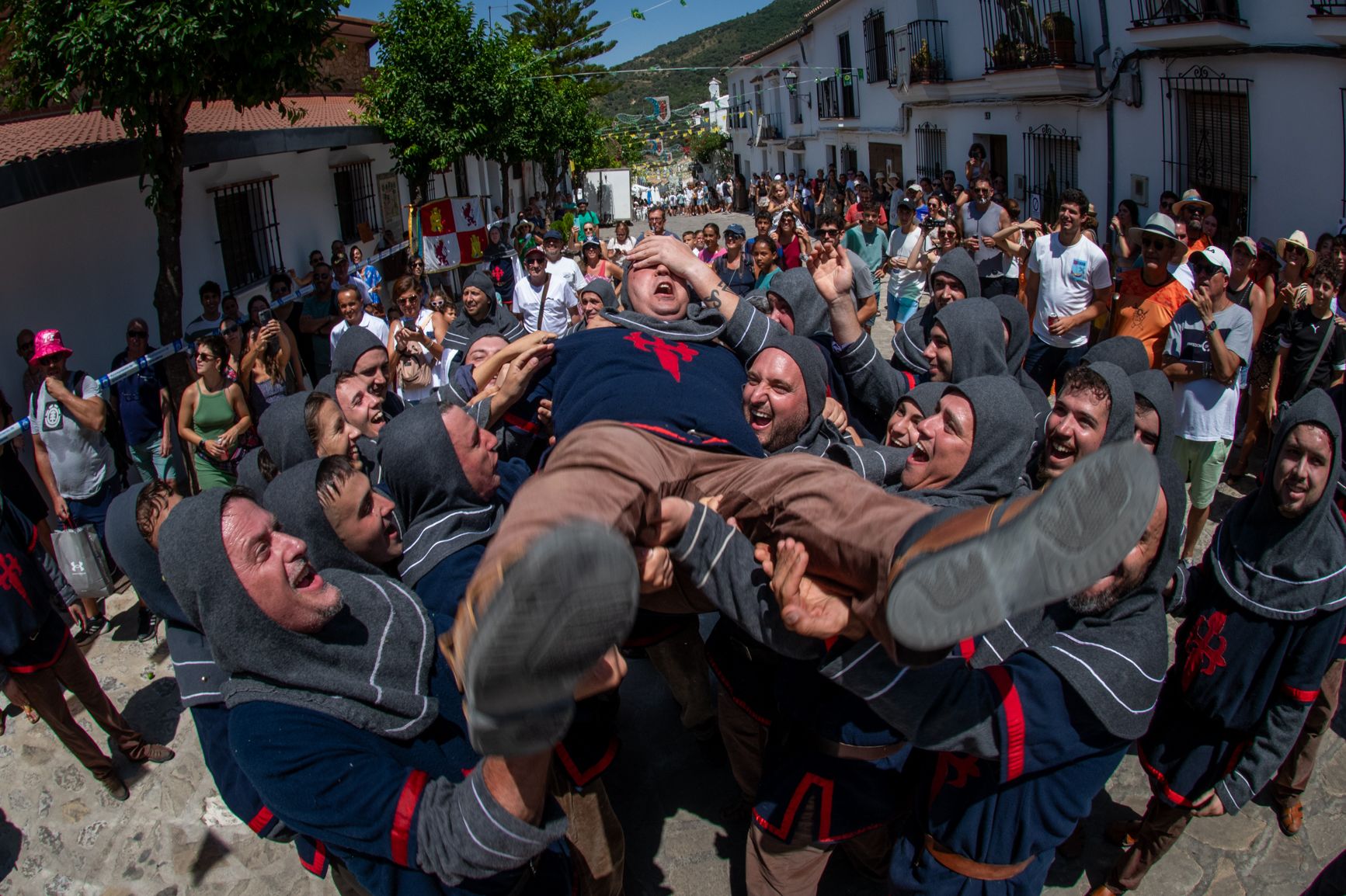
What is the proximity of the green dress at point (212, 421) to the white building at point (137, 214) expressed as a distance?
1.90m

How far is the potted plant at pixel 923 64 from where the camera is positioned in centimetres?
1753

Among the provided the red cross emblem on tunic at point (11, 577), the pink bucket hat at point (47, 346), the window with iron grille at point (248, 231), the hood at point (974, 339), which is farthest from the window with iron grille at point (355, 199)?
the hood at point (974, 339)

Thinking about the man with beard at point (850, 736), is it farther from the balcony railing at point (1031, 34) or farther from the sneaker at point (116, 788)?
the balcony railing at point (1031, 34)

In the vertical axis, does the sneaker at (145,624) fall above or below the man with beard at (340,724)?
below

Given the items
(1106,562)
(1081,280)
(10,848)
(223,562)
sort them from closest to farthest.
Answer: (1106,562) < (223,562) < (10,848) < (1081,280)

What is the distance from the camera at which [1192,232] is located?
283 inches

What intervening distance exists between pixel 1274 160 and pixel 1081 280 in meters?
4.36

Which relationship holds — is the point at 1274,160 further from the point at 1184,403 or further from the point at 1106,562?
the point at 1106,562

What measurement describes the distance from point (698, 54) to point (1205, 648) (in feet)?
311

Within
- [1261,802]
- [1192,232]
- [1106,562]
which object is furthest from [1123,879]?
[1192,232]

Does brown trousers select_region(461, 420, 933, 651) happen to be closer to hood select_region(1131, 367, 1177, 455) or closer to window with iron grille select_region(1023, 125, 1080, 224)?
hood select_region(1131, 367, 1177, 455)

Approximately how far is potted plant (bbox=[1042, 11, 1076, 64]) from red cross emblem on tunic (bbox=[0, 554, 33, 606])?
41.8ft

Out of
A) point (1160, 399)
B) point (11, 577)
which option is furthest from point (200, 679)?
point (1160, 399)

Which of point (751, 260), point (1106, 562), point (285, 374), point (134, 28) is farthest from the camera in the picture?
point (751, 260)
